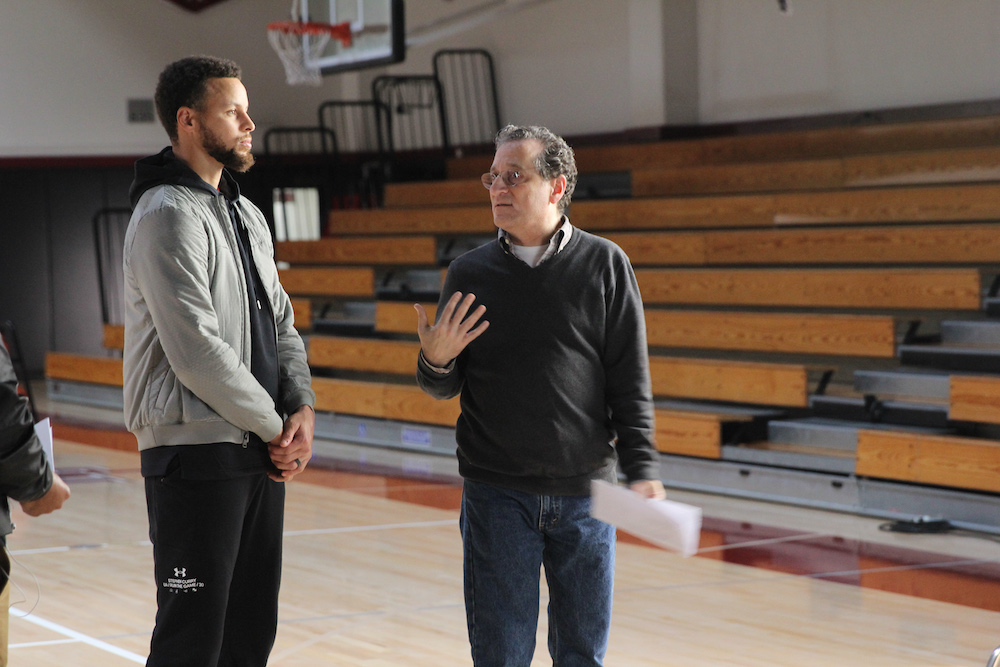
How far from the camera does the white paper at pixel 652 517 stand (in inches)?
81.3

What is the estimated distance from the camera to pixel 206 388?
2240 mm

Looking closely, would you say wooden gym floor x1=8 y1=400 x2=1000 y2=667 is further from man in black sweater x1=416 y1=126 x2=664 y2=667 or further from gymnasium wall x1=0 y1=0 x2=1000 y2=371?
gymnasium wall x1=0 y1=0 x2=1000 y2=371

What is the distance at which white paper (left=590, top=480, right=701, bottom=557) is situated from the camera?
2.06m

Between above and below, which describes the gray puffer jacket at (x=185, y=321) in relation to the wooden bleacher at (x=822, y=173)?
below

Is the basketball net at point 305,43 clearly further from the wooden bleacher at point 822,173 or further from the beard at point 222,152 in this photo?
the beard at point 222,152

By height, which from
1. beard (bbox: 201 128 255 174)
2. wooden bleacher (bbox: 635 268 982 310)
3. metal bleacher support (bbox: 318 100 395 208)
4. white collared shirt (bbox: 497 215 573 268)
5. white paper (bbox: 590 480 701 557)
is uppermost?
metal bleacher support (bbox: 318 100 395 208)

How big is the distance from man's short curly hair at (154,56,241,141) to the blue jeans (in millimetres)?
925

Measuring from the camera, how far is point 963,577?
447 centimetres

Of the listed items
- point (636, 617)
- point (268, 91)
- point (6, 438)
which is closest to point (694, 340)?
point (636, 617)

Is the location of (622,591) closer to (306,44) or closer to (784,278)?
(784,278)

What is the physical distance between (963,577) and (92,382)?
780 centimetres

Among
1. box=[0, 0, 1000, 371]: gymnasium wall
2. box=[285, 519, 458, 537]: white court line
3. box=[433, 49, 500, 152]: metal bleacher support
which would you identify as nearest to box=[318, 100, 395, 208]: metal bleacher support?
box=[0, 0, 1000, 371]: gymnasium wall

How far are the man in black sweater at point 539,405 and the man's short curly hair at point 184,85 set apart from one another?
0.57m

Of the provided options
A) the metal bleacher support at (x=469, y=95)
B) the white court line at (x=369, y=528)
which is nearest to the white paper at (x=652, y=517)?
the white court line at (x=369, y=528)
